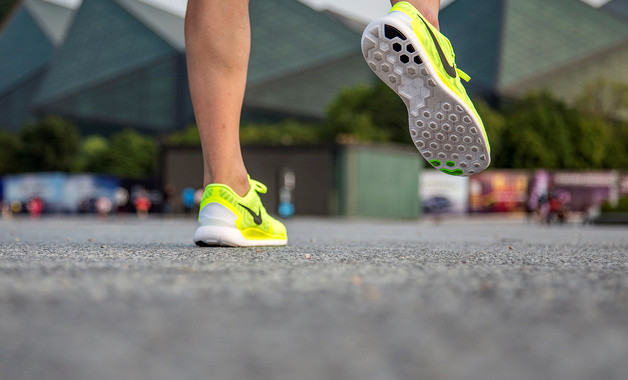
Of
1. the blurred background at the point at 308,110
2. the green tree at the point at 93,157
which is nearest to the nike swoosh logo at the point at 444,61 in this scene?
the blurred background at the point at 308,110

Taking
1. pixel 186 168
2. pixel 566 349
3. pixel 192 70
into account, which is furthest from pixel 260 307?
pixel 186 168

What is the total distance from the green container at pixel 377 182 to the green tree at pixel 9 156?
101ft

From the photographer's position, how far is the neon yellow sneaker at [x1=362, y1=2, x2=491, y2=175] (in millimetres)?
2051

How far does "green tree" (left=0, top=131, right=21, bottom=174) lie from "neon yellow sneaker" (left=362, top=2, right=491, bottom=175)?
47.3 metres

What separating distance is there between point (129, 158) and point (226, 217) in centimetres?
4385

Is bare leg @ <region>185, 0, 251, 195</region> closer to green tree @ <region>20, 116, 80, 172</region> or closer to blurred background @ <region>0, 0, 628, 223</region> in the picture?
blurred background @ <region>0, 0, 628, 223</region>

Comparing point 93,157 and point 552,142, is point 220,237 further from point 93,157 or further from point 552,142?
point 93,157

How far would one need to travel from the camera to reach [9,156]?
45.2 m

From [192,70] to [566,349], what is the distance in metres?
1.88

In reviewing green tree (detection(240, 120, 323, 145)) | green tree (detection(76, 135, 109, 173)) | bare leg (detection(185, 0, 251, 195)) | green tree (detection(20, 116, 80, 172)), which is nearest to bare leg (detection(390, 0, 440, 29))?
bare leg (detection(185, 0, 251, 195))

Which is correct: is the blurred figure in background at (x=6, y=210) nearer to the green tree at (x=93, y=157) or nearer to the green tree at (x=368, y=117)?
the green tree at (x=368, y=117)

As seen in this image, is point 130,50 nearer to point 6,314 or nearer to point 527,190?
point 527,190

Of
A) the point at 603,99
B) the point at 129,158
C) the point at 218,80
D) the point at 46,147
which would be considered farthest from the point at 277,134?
the point at 218,80

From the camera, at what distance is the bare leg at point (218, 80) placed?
2.25 m
